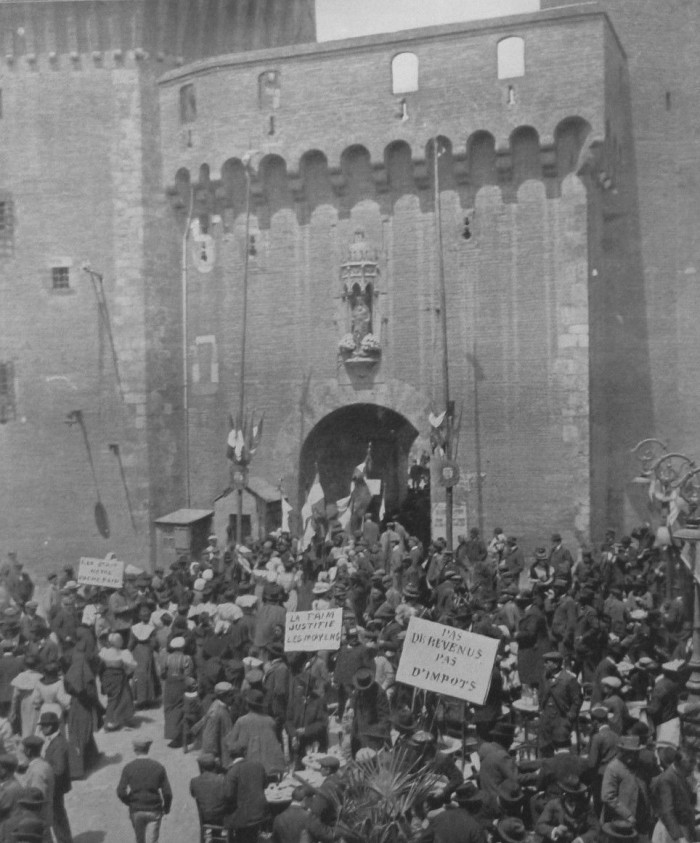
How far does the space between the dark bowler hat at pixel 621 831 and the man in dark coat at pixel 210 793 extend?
11.2 ft

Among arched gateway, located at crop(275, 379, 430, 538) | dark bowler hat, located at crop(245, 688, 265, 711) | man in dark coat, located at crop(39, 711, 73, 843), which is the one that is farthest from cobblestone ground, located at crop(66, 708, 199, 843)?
arched gateway, located at crop(275, 379, 430, 538)

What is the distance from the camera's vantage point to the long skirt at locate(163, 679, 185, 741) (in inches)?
577

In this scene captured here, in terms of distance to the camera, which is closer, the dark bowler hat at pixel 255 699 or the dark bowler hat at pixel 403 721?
the dark bowler hat at pixel 255 699

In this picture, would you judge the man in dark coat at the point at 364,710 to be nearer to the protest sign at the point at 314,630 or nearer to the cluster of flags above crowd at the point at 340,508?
the protest sign at the point at 314,630

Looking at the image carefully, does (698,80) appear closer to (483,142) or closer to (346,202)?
(483,142)

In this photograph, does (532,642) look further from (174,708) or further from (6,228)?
(6,228)

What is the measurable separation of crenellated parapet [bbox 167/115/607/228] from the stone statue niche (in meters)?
1.23

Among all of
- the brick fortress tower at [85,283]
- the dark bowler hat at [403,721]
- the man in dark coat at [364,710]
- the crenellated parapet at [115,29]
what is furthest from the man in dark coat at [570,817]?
the crenellated parapet at [115,29]

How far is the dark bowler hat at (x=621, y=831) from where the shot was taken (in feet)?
27.7

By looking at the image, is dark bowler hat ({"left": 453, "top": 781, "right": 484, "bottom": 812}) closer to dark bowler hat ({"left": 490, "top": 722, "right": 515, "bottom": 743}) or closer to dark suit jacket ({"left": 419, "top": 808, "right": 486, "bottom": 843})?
dark suit jacket ({"left": 419, "top": 808, "right": 486, "bottom": 843})

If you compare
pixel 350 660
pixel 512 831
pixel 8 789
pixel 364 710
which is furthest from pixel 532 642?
pixel 8 789

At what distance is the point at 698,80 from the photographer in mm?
27484

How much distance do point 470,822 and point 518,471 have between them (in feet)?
55.8

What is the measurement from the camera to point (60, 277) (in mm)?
28312
